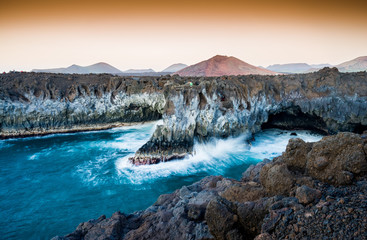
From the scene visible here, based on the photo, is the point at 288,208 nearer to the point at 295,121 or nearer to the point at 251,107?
the point at 251,107

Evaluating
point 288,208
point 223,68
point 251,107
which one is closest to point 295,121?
point 251,107

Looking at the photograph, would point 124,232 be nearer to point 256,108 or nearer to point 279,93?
point 256,108

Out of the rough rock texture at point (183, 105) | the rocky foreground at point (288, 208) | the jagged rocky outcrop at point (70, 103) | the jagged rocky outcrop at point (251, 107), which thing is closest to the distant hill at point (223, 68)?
the rough rock texture at point (183, 105)

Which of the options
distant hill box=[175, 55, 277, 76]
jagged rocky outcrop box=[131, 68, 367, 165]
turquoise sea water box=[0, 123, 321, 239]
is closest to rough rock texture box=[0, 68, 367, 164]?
jagged rocky outcrop box=[131, 68, 367, 165]

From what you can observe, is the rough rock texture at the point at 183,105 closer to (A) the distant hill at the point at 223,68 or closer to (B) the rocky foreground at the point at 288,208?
(B) the rocky foreground at the point at 288,208


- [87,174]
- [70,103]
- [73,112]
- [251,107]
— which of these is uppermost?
[70,103]

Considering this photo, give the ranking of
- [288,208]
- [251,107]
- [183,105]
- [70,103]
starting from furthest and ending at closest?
[70,103], [251,107], [183,105], [288,208]

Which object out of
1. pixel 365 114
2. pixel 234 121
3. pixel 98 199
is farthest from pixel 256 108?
pixel 98 199
